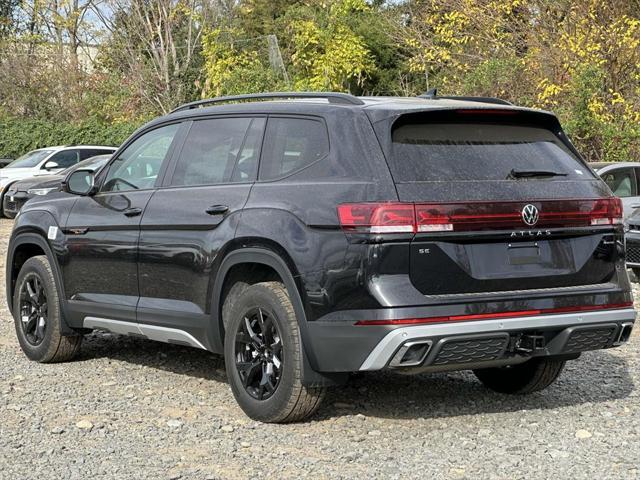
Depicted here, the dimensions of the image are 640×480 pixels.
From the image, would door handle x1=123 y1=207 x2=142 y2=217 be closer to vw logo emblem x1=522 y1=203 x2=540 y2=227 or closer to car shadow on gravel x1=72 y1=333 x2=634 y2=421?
car shadow on gravel x1=72 y1=333 x2=634 y2=421

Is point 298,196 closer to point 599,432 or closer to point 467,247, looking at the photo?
point 467,247

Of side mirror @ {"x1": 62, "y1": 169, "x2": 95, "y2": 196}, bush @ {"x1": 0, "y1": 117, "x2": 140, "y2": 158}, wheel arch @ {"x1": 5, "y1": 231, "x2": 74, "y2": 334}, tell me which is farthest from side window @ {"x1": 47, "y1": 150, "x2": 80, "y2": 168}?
side mirror @ {"x1": 62, "y1": 169, "x2": 95, "y2": 196}

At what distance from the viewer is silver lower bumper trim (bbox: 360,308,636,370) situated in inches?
209

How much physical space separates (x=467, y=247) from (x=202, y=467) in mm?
1713

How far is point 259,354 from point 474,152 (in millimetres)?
1622

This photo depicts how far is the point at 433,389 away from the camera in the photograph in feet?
22.9

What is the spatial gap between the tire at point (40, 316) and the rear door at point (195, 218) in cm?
113

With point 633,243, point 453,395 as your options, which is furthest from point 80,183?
point 633,243

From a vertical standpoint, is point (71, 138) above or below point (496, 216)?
below

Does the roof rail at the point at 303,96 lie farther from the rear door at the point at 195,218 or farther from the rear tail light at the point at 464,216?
the rear tail light at the point at 464,216

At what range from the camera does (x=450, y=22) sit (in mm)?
26578

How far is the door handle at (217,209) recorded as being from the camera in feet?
20.4

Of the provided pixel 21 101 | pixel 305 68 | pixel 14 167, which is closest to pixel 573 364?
pixel 14 167

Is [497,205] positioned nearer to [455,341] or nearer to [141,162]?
[455,341]
